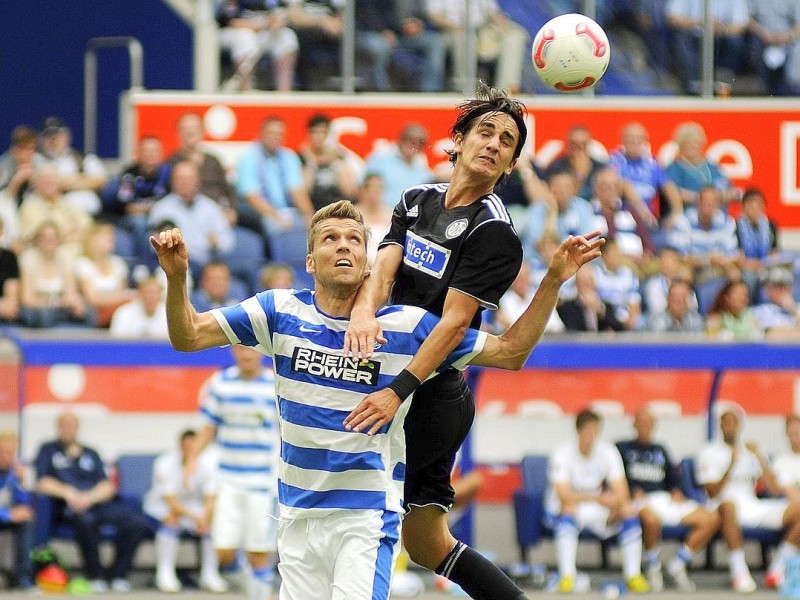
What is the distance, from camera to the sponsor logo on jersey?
19.1 feet

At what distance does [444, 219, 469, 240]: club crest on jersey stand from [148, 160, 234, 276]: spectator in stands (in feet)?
21.7

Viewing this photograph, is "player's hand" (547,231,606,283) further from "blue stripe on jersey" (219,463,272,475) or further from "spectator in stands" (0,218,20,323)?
"spectator in stands" (0,218,20,323)

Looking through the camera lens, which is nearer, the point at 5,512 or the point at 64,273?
the point at 5,512

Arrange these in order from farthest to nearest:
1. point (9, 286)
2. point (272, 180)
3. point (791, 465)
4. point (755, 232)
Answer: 1. point (755, 232)
2. point (272, 180)
3. point (9, 286)
4. point (791, 465)

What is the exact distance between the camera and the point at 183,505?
10875 millimetres

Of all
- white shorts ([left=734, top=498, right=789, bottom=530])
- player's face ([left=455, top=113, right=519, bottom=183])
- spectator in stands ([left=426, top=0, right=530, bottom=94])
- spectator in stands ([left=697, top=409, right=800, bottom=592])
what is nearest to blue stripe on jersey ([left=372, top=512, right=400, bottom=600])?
player's face ([left=455, top=113, right=519, bottom=183])

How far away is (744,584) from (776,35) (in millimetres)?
6285

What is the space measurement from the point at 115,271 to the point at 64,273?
15.6 inches

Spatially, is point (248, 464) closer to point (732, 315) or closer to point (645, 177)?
point (732, 315)

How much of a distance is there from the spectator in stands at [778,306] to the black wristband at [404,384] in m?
7.49

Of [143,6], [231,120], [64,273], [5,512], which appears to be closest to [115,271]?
[64,273]

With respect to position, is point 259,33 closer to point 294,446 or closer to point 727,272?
point 727,272

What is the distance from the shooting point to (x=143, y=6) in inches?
690

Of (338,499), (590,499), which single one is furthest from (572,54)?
(590,499)
